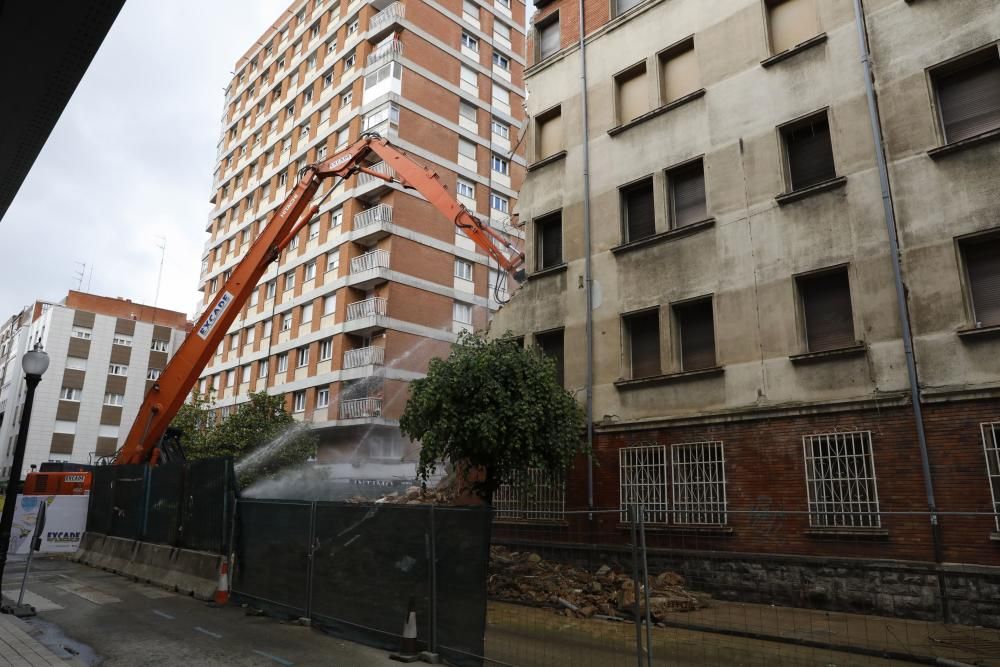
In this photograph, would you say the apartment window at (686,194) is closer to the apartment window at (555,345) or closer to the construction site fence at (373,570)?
the apartment window at (555,345)

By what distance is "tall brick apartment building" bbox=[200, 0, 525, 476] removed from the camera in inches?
1284

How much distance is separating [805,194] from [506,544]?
8.72m

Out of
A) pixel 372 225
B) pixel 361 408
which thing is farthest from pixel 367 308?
pixel 361 408

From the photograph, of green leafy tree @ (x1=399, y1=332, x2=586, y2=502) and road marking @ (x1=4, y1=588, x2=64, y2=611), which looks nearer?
road marking @ (x1=4, y1=588, x2=64, y2=611)

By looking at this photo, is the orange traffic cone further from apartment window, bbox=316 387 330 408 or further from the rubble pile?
apartment window, bbox=316 387 330 408

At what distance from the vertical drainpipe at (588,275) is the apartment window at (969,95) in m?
7.51

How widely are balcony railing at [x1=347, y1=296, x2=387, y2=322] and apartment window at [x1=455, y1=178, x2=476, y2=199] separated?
7988 millimetres

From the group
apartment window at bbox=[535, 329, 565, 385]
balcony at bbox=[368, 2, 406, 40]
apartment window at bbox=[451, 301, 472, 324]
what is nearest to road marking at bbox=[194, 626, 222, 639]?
apartment window at bbox=[535, 329, 565, 385]

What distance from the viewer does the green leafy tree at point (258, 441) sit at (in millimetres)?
29984

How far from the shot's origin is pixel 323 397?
3375 centimetres

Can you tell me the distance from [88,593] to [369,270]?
2179cm

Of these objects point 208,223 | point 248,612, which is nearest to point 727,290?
point 248,612

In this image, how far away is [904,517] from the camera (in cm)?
1059

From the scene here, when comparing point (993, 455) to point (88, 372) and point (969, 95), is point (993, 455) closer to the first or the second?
point (969, 95)
